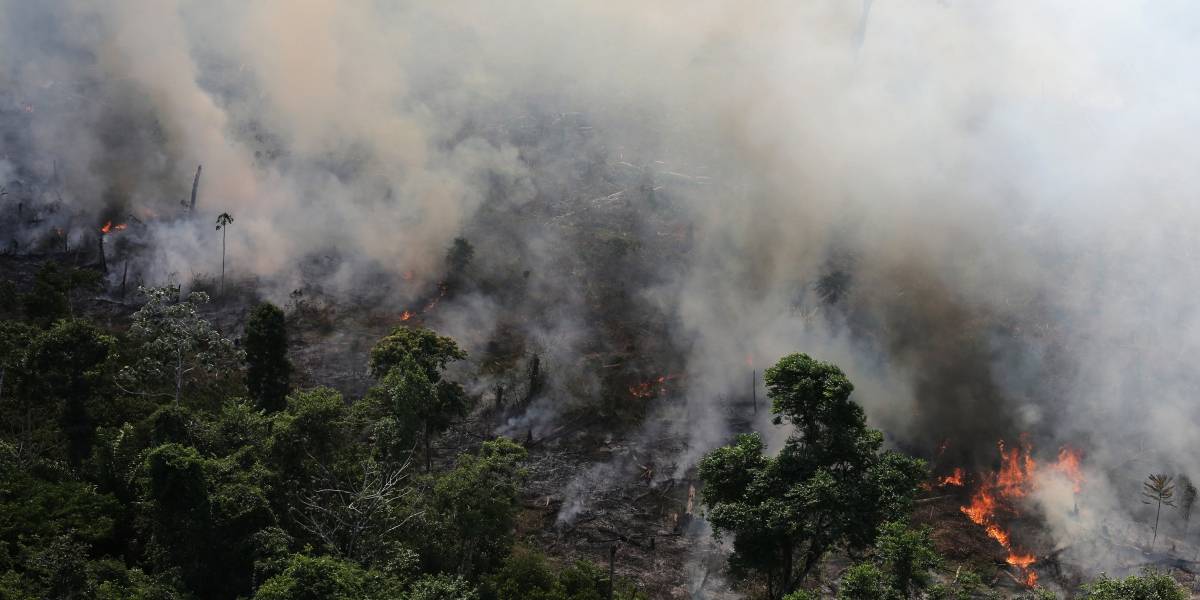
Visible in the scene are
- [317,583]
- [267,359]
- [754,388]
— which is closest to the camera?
[317,583]

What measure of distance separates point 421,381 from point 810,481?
75.6 feet

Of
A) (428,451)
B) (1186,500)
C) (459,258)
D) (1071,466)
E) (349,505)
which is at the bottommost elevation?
(349,505)

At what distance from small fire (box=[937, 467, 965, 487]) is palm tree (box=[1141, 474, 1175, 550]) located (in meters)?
10.4

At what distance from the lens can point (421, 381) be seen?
166 ft

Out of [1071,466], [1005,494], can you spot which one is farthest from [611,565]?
[1071,466]

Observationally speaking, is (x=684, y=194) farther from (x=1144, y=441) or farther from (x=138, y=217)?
(x=138, y=217)

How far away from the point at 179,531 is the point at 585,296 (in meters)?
39.3

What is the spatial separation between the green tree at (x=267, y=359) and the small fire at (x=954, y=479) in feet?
138

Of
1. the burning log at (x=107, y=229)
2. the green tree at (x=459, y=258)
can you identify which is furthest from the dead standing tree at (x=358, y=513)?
the burning log at (x=107, y=229)

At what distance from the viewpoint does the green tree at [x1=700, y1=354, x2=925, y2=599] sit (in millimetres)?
36562

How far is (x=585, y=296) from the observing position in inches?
2852

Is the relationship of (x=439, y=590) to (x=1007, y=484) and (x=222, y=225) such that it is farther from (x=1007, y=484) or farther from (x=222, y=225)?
(x=222, y=225)

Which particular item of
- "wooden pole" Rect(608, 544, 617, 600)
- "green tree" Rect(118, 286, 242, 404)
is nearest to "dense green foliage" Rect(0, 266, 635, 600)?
"green tree" Rect(118, 286, 242, 404)

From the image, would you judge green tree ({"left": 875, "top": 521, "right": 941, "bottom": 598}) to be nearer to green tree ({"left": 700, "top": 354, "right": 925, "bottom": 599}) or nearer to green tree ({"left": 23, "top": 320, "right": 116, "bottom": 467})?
green tree ({"left": 700, "top": 354, "right": 925, "bottom": 599})
